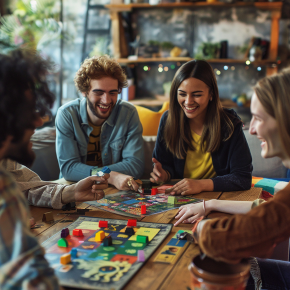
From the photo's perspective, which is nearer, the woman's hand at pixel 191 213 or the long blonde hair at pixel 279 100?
the long blonde hair at pixel 279 100

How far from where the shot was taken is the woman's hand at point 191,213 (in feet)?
Result: 4.16

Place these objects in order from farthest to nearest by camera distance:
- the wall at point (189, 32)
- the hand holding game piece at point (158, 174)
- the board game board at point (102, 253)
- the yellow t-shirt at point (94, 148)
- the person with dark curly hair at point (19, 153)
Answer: the wall at point (189, 32), the yellow t-shirt at point (94, 148), the hand holding game piece at point (158, 174), the board game board at point (102, 253), the person with dark curly hair at point (19, 153)

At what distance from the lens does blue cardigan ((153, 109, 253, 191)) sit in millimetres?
1751

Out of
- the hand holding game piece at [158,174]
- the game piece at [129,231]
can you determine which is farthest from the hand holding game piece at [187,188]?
the game piece at [129,231]

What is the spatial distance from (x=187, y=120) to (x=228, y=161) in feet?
1.19

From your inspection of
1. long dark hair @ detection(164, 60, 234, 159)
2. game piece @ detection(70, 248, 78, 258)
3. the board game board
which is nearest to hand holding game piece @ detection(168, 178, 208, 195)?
long dark hair @ detection(164, 60, 234, 159)

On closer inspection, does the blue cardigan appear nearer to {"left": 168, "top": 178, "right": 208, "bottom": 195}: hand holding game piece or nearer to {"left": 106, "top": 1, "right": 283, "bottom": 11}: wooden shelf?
{"left": 168, "top": 178, "right": 208, "bottom": 195}: hand holding game piece

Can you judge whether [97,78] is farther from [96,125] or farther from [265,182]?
[265,182]

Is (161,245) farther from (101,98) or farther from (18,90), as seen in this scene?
(101,98)

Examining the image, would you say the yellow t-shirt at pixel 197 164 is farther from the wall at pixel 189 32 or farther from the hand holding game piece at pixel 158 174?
the wall at pixel 189 32

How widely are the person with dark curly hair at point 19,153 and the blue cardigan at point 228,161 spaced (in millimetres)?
1128

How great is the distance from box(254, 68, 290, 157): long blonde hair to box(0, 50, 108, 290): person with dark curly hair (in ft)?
1.89

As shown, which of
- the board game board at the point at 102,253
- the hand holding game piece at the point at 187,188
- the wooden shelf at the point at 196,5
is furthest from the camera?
Answer: the wooden shelf at the point at 196,5

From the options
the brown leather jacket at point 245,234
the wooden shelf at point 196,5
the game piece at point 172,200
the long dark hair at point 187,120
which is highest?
the wooden shelf at point 196,5
